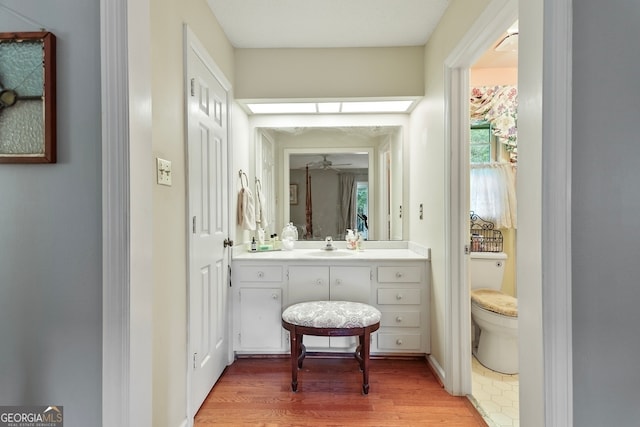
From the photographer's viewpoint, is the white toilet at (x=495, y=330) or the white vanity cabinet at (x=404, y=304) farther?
the white vanity cabinet at (x=404, y=304)

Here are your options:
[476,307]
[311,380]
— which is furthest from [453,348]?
[311,380]

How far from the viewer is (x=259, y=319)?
7.75ft

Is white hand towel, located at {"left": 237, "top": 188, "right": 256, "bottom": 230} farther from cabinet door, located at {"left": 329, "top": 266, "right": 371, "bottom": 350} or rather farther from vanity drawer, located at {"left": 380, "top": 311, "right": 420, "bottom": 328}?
vanity drawer, located at {"left": 380, "top": 311, "right": 420, "bottom": 328}

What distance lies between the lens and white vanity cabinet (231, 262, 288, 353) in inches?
92.9

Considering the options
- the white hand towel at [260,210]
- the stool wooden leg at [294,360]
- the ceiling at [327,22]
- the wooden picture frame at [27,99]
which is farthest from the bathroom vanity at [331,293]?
the ceiling at [327,22]

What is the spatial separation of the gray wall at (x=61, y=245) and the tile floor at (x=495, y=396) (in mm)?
1979

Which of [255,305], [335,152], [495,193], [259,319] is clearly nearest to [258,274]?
[255,305]

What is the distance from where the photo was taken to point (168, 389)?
142 cm

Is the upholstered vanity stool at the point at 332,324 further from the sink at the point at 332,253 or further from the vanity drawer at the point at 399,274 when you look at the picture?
the sink at the point at 332,253

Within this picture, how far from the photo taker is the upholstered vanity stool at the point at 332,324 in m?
1.95

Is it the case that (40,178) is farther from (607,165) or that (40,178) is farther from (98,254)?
(607,165)

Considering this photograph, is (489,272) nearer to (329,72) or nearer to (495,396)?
(495,396)

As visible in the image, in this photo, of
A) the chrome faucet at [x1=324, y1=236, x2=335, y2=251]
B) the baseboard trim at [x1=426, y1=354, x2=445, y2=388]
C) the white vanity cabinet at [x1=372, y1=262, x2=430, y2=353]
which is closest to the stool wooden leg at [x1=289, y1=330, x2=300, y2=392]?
the white vanity cabinet at [x1=372, y1=262, x2=430, y2=353]

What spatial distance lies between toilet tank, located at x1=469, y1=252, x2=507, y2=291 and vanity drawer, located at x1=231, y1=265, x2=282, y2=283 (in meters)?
1.66
